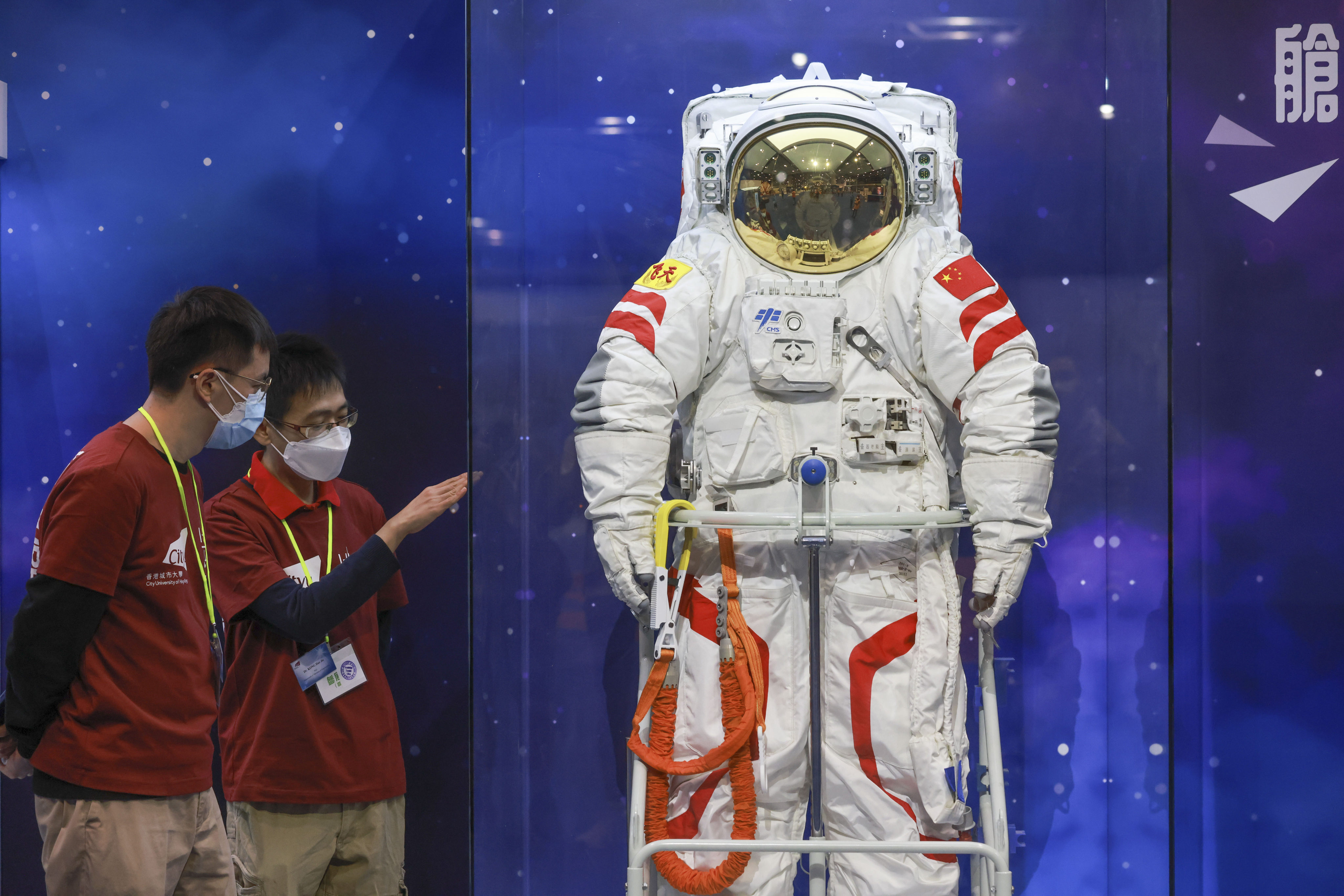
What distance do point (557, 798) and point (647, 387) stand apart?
1.14 metres

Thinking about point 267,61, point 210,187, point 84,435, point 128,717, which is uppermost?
point 267,61

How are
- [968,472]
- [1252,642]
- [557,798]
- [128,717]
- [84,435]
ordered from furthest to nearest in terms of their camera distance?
[84,435] < [1252,642] < [557,798] < [968,472] < [128,717]

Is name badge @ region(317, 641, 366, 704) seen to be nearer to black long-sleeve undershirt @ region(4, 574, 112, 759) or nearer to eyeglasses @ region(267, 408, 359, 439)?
eyeglasses @ region(267, 408, 359, 439)

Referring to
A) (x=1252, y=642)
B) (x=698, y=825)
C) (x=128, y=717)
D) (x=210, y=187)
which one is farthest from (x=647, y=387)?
(x=1252, y=642)

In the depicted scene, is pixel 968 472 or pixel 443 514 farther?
pixel 443 514

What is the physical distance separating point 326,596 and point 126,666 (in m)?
0.56

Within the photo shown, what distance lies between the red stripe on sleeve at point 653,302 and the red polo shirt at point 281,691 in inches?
37.0

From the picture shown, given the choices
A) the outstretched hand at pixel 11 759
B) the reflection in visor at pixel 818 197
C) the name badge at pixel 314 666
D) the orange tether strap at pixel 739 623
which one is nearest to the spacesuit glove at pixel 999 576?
the orange tether strap at pixel 739 623

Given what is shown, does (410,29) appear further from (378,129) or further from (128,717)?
(128,717)

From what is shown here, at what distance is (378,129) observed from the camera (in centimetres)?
332

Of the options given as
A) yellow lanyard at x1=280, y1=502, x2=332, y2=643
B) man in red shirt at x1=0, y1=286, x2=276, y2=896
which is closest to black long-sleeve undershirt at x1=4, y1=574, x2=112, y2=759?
man in red shirt at x1=0, y1=286, x2=276, y2=896

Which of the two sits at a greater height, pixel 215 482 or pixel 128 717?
pixel 215 482

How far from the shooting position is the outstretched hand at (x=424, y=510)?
8.74 ft

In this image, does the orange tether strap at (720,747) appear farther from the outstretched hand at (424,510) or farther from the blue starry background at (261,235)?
the blue starry background at (261,235)
